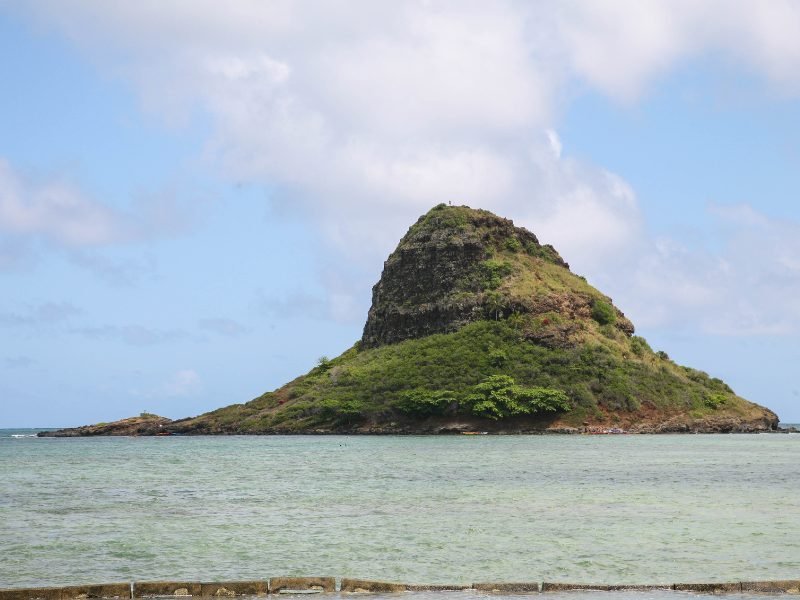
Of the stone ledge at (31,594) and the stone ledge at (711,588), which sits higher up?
the stone ledge at (31,594)

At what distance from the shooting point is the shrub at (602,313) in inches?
7151

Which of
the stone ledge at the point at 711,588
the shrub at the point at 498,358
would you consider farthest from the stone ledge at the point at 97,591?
the shrub at the point at 498,358

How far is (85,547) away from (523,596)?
14.9 m

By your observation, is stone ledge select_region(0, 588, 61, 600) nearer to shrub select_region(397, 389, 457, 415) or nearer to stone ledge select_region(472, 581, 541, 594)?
stone ledge select_region(472, 581, 541, 594)

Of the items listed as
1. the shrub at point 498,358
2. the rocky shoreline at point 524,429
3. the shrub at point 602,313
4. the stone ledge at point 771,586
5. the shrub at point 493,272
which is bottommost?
the stone ledge at point 771,586

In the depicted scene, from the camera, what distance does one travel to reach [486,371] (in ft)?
541

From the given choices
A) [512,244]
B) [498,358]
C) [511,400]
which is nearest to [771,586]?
[511,400]

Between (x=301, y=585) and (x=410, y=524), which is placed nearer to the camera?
(x=301, y=585)

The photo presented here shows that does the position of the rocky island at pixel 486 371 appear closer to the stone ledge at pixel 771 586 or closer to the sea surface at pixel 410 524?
the sea surface at pixel 410 524

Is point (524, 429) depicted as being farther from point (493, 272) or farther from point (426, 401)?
point (493, 272)

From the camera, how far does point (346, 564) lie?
27.1 m

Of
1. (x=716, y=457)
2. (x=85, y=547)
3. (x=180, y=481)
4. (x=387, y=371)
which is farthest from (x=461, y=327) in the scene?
(x=85, y=547)

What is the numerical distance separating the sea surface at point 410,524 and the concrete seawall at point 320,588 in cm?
88

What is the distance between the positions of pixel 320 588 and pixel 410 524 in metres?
12.5
